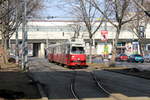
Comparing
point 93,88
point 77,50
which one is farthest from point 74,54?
point 93,88

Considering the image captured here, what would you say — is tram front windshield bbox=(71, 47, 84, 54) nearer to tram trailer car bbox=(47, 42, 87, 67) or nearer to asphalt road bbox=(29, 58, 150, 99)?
tram trailer car bbox=(47, 42, 87, 67)

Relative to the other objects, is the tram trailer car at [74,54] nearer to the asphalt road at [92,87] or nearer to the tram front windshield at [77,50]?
the tram front windshield at [77,50]

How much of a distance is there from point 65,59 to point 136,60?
22.8 metres

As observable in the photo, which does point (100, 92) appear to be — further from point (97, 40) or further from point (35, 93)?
point (97, 40)

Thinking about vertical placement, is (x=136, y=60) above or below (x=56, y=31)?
below

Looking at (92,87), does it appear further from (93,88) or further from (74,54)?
(74,54)

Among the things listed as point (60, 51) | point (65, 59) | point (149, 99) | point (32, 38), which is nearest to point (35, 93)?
point (149, 99)

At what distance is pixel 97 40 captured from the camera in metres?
111

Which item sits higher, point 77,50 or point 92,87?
point 77,50

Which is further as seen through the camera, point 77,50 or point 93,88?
point 77,50

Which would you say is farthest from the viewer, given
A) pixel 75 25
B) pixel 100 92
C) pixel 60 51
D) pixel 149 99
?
pixel 75 25

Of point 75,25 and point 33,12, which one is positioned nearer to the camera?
point 33,12

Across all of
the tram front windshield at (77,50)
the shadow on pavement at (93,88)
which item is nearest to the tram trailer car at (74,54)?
the tram front windshield at (77,50)

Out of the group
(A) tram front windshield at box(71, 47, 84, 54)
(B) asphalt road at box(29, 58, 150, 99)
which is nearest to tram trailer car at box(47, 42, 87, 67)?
(A) tram front windshield at box(71, 47, 84, 54)
